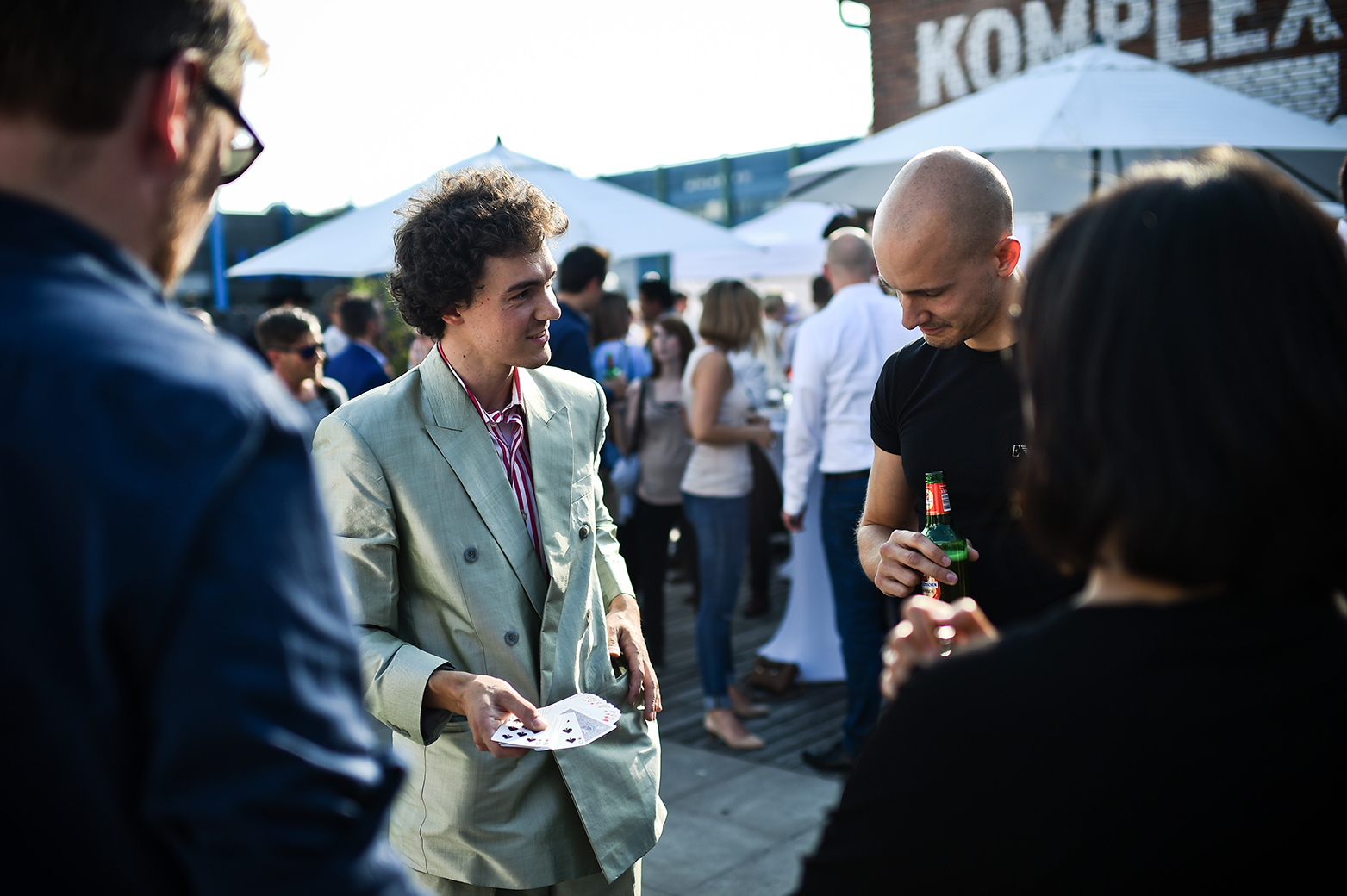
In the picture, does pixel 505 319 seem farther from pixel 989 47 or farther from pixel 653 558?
pixel 989 47

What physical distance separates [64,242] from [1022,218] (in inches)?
461

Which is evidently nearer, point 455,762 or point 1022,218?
point 455,762

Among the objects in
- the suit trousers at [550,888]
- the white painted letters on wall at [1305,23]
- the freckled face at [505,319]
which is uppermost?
the white painted letters on wall at [1305,23]

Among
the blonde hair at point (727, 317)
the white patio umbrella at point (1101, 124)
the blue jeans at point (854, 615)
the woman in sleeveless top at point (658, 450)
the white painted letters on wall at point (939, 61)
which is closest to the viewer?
the blue jeans at point (854, 615)

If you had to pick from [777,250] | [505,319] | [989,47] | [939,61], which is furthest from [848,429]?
[777,250]

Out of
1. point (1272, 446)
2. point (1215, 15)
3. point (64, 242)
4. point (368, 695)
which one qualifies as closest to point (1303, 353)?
point (1272, 446)

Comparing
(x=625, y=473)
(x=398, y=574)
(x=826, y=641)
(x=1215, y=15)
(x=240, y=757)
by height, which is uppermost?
(x=1215, y=15)

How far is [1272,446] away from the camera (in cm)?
95

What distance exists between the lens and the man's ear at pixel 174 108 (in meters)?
0.93

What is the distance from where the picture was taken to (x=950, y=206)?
7.78ft

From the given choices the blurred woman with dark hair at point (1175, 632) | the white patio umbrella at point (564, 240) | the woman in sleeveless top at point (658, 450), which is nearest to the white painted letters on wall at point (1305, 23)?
the white patio umbrella at point (564, 240)

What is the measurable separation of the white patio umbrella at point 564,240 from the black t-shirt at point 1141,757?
257 inches

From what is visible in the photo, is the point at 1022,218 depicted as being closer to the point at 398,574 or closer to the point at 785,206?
the point at 785,206

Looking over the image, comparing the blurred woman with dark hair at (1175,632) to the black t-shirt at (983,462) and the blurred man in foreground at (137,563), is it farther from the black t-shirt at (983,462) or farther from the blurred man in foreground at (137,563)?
the black t-shirt at (983,462)
